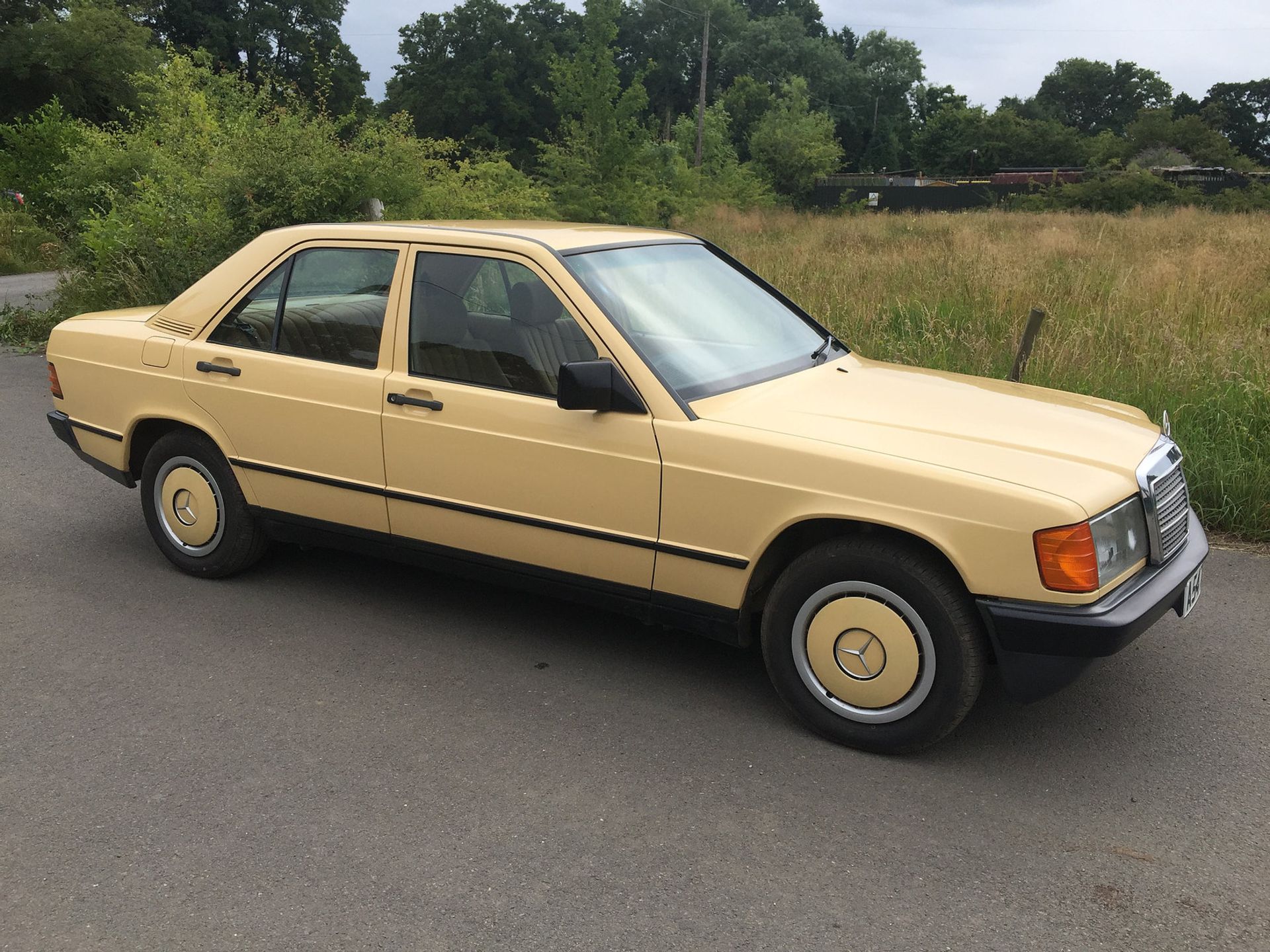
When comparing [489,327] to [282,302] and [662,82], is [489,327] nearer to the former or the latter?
[282,302]

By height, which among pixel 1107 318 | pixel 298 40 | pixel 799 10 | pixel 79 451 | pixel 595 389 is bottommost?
pixel 79 451

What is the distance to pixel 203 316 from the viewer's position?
4.76 metres

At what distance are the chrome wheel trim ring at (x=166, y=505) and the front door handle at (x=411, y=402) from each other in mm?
1192

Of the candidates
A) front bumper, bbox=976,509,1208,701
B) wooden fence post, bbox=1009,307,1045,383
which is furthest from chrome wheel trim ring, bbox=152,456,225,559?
wooden fence post, bbox=1009,307,1045,383

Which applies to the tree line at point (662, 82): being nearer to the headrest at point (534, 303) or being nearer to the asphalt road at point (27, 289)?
the asphalt road at point (27, 289)

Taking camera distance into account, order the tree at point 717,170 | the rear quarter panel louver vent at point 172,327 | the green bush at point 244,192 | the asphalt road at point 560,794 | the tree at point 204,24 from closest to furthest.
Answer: the asphalt road at point 560,794 → the rear quarter panel louver vent at point 172,327 → the green bush at point 244,192 → the tree at point 717,170 → the tree at point 204,24

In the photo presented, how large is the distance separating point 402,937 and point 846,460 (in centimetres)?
185

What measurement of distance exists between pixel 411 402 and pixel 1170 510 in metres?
2.74

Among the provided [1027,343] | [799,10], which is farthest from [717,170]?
[799,10]

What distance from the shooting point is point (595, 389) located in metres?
3.54

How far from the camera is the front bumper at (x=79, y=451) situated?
5.12 m

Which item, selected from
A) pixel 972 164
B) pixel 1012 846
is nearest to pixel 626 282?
pixel 1012 846

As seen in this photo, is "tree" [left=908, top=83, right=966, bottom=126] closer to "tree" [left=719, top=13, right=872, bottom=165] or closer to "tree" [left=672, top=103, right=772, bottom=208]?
"tree" [left=719, top=13, right=872, bottom=165]

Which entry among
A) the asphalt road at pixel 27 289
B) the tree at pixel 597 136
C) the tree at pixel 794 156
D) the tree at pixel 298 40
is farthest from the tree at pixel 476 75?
the asphalt road at pixel 27 289
